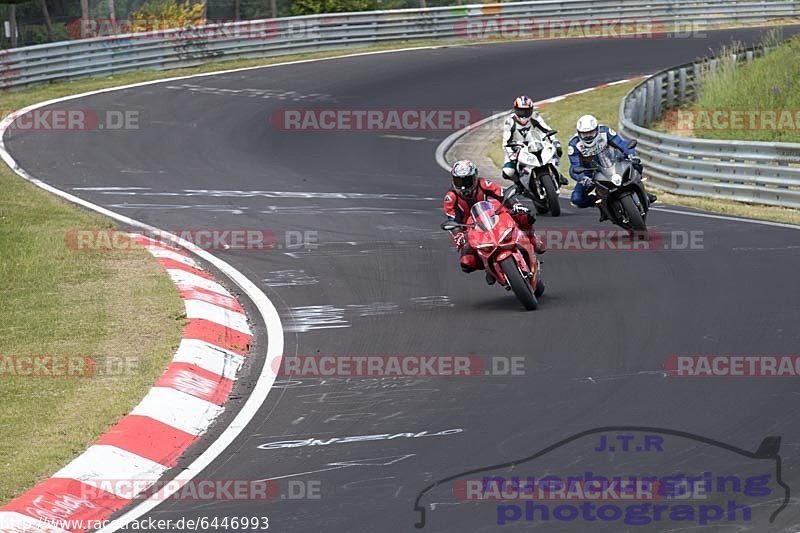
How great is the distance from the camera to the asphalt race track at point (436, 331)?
697 cm

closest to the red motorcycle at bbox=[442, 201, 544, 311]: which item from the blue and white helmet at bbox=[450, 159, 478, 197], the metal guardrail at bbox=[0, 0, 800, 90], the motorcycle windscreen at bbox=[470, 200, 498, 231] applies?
the motorcycle windscreen at bbox=[470, 200, 498, 231]

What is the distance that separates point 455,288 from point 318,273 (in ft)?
5.62

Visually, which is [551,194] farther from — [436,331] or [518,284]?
[436,331]

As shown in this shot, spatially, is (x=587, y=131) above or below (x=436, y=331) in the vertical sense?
above

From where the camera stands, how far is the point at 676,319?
1089 centimetres

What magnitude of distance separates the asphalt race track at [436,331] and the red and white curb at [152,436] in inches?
15.8

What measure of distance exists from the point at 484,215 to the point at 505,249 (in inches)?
18.3

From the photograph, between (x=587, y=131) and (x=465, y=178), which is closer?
(x=465, y=178)

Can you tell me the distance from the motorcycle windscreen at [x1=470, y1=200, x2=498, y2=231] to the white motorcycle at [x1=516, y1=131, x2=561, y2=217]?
5661mm

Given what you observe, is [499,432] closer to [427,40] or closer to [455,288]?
[455,288]

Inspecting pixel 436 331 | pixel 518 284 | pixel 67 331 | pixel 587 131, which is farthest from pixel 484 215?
pixel 587 131

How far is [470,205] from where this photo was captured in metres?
12.5

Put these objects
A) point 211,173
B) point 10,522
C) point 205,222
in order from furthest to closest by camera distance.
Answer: point 211,173
point 205,222
point 10,522

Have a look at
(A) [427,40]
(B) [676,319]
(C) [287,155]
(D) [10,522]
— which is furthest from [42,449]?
(A) [427,40]
